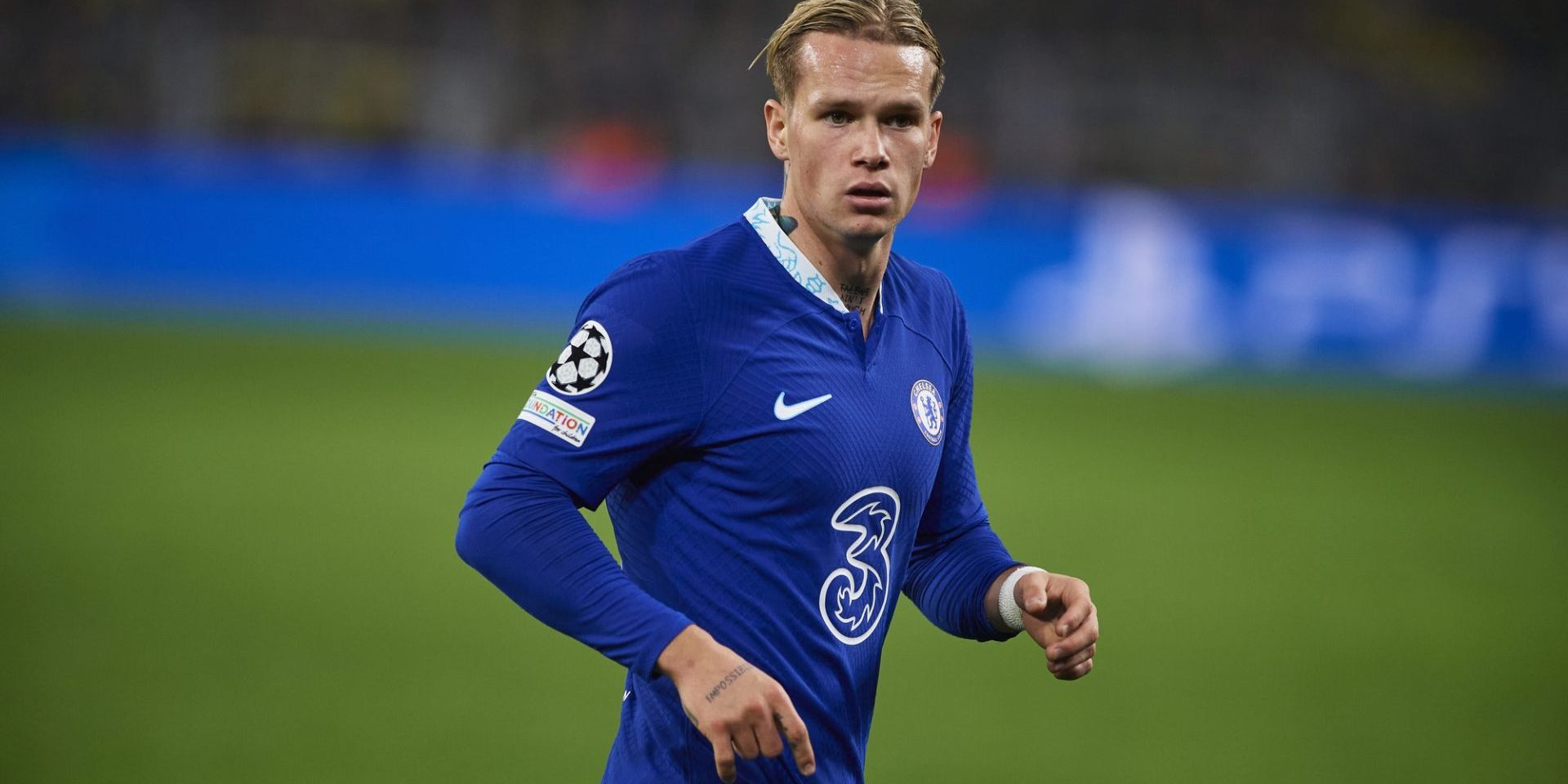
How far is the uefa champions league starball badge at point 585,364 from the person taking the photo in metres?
2.68

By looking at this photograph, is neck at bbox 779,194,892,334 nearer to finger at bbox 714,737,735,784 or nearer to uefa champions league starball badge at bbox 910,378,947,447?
uefa champions league starball badge at bbox 910,378,947,447

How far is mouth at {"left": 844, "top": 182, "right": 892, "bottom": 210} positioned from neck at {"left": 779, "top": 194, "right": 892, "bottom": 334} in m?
0.07

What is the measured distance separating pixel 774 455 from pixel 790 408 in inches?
3.6

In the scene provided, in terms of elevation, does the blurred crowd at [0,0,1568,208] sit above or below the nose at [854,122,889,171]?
above

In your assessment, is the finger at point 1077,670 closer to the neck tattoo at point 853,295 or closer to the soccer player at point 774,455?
the soccer player at point 774,455

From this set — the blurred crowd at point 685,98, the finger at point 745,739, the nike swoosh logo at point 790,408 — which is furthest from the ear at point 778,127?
the blurred crowd at point 685,98

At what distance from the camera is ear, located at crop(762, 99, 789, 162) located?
3.07 meters

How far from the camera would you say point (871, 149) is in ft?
9.61

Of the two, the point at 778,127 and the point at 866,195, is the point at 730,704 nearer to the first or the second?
the point at 866,195

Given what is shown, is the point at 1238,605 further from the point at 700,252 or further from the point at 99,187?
the point at 99,187

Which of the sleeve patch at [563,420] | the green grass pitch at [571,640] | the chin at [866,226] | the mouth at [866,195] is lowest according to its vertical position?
the green grass pitch at [571,640]

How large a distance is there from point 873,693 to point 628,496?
645 mm

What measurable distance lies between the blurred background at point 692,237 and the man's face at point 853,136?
11.0 ft

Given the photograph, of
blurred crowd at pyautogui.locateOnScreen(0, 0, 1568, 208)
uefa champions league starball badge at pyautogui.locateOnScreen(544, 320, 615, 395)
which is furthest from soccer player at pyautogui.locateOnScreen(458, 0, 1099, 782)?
blurred crowd at pyautogui.locateOnScreen(0, 0, 1568, 208)
